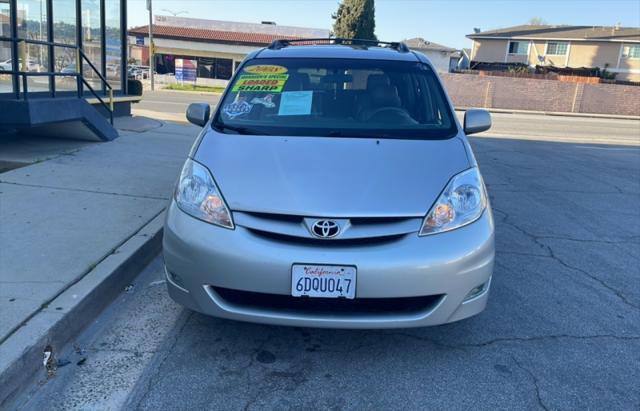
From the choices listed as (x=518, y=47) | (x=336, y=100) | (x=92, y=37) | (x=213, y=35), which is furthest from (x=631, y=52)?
(x=336, y=100)

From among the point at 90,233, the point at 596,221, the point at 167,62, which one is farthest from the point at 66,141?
the point at 167,62

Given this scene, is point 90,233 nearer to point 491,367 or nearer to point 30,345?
point 30,345

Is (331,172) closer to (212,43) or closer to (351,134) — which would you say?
(351,134)

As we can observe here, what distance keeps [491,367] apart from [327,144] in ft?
5.39

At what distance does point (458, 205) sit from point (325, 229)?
0.81 meters

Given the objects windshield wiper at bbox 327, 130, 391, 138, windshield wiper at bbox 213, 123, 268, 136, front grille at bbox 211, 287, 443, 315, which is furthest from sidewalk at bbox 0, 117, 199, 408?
windshield wiper at bbox 327, 130, 391, 138

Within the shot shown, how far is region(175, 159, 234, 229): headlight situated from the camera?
3.05 metres

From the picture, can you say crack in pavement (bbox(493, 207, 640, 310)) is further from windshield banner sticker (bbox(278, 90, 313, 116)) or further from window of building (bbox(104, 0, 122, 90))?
window of building (bbox(104, 0, 122, 90))

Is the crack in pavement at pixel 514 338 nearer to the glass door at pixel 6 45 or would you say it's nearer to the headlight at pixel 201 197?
the headlight at pixel 201 197

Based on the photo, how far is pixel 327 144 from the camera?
3510mm

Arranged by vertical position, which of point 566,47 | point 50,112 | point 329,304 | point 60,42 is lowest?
point 329,304

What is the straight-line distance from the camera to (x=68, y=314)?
327cm

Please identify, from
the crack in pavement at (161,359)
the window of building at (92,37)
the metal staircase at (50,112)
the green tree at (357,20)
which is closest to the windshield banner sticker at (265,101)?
the crack in pavement at (161,359)

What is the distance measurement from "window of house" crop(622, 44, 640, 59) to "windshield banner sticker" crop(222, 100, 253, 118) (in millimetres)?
51664
